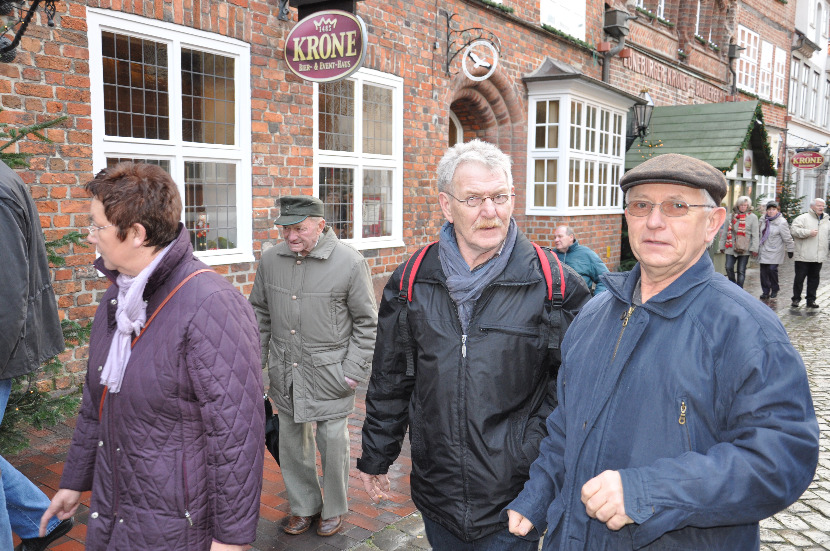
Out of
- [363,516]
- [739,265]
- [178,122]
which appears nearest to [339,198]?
[178,122]

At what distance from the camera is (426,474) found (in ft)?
7.95

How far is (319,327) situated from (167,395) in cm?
178

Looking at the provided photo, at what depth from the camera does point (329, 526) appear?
12.4 feet

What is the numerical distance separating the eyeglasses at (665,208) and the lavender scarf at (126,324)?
57.5 inches

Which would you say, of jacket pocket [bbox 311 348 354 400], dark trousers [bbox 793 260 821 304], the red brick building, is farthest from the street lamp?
jacket pocket [bbox 311 348 354 400]

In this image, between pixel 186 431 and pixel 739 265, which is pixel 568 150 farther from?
pixel 186 431

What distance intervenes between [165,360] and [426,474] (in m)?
0.99

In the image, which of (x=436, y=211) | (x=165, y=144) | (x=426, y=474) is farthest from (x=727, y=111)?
(x=426, y=474)

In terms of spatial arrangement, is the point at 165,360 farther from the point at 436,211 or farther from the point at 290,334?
the point at 436,211

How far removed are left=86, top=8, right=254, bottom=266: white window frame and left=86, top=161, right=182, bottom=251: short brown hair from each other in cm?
361

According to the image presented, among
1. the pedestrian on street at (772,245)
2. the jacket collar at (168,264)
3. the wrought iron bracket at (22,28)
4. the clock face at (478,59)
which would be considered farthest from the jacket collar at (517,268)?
the pedestrian on street at (772,245)

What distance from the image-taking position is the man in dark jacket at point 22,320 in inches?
104

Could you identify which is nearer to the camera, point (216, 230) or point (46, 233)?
point (46, 233)

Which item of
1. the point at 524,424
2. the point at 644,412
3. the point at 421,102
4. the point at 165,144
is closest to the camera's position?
the point at 644,412
